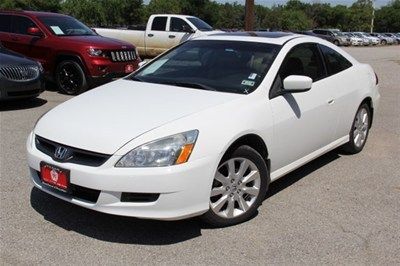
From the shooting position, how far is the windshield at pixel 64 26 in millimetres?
11102

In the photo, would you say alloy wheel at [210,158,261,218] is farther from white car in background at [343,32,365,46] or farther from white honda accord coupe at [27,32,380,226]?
white car in background at [343,32,365,46]

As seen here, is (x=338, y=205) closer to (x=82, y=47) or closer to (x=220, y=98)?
(x=220, y=98)

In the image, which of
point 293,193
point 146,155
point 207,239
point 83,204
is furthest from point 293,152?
point 83,204

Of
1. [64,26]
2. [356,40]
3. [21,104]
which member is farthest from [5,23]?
[356,40]

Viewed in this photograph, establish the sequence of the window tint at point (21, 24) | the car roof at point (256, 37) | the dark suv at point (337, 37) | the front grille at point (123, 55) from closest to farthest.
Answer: the car roof at point (256, 37) < the front grille at point (123, 55) < the window tint at point (21, 24) < the dark suv at point (337, 37)

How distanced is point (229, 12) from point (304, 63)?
118 meters

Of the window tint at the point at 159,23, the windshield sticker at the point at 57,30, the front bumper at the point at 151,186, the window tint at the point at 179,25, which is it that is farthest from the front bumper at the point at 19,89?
the window tint at the point at 159,23

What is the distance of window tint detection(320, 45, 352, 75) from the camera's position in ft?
18.4

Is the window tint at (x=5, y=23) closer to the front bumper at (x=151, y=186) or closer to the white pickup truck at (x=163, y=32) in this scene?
the white pickup truck at (x=163, y=32)

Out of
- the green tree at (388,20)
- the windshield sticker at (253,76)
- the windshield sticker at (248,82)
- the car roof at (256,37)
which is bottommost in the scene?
the green tree at (388,20)

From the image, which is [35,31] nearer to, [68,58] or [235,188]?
[68,58]

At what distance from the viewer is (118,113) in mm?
4066

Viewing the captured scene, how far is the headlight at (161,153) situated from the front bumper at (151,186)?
0.04 m

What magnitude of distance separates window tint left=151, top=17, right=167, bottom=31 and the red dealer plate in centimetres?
1440
